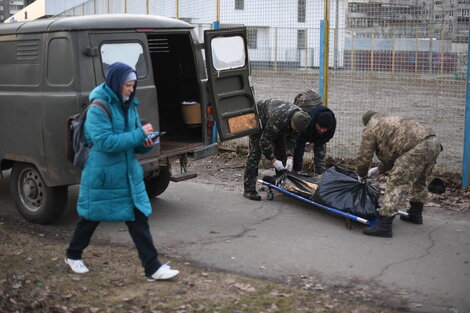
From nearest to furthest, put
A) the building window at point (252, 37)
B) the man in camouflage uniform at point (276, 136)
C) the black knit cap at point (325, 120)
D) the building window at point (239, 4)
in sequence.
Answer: the man in camouflage uniform at point (276, 136) → the black knit cap at point (325, 120) → the building window at point (252, 37) → the building window at point (239, 4)

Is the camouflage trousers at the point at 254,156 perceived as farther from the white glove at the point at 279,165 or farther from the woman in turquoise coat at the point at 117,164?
the woman in turquoise coat at the point at 117,164

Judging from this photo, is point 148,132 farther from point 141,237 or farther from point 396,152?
point 396,152

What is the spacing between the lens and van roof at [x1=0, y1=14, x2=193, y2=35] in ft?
21.2

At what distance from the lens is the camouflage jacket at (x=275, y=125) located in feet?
24.8

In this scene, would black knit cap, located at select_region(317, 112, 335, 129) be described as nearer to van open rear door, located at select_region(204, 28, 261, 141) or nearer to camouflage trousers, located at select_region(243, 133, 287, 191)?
camouflage trousers, located at select_region(243, 133, 287, 191)

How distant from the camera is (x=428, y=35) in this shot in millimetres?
8734

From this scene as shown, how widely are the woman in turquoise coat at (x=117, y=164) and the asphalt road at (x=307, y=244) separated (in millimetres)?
1020

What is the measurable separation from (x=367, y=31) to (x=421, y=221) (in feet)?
11.0

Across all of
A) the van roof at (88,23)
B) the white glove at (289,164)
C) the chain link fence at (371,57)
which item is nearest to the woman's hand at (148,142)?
the van roof at (88,23)

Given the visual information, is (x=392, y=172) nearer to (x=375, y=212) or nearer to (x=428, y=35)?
(x=375, y=212)

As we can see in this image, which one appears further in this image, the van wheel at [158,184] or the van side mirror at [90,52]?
the van wheel at [158,184]

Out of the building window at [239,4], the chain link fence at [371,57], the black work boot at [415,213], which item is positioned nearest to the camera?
the black work boot at [415,213]

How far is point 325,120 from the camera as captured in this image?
25.1 feet

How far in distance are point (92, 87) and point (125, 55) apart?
2.22ft
